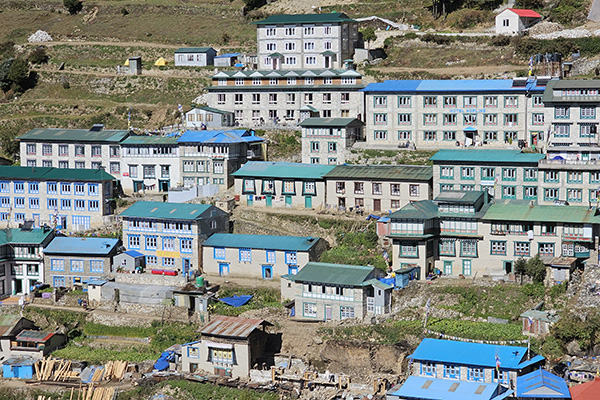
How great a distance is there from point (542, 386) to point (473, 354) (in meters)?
5.73

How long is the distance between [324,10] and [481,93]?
41096mm

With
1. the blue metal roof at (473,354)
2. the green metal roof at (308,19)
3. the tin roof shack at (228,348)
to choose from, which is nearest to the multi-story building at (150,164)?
the green metal roof at (308,19)

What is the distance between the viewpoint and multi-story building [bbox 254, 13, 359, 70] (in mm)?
104188

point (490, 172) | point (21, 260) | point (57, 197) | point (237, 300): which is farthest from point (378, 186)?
point (21, 260)

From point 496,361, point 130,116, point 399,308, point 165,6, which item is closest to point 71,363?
point 399,308

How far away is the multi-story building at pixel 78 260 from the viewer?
A: 272ft

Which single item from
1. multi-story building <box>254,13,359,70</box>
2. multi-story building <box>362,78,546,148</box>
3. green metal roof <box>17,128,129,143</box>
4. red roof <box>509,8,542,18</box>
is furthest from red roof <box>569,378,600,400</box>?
red roof <box>509,8,542,18</box>

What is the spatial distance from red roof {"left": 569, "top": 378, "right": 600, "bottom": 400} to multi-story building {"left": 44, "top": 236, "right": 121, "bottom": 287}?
38570mm

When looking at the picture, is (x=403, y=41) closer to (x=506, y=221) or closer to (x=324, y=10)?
(x=324, y=10)

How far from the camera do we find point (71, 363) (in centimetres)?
7356

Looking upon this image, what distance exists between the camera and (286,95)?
98.4 m

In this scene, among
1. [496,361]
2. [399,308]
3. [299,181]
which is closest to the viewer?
[496,361]

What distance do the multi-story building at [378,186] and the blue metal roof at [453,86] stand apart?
9210 mm

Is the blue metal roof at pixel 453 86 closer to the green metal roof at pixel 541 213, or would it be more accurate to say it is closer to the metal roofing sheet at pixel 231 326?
the green metal roof at pixel 541 213
